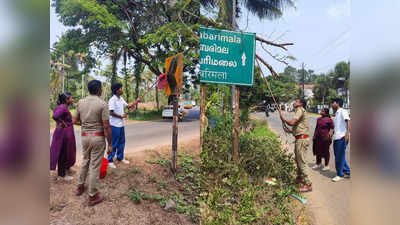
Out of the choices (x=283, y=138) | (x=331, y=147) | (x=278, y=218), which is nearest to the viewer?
(x=278, y=218)

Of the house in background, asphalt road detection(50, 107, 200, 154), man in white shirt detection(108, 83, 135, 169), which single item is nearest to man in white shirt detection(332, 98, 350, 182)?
the house in background

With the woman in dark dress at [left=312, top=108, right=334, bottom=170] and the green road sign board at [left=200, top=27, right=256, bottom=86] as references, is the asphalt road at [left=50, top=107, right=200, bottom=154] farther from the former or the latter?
the woman in dark dress at [left=312, top=108, right=334, bottom=170]

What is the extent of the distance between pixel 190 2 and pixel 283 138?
2557 mm

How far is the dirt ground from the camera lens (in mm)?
2160

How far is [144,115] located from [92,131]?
1.81 feet

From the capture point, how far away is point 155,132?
8.84 ft

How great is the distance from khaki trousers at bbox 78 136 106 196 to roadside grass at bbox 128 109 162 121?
38 cm

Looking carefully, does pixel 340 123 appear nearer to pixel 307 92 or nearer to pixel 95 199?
pixel 307 92

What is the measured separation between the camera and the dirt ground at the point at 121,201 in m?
2.16

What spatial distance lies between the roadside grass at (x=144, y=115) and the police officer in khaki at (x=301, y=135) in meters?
1.70

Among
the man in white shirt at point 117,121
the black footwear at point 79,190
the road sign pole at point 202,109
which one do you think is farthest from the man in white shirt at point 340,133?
the black footwear at point 79,190

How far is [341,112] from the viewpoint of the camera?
9.13 ft

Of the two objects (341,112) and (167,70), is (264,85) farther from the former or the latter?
(167,70)
